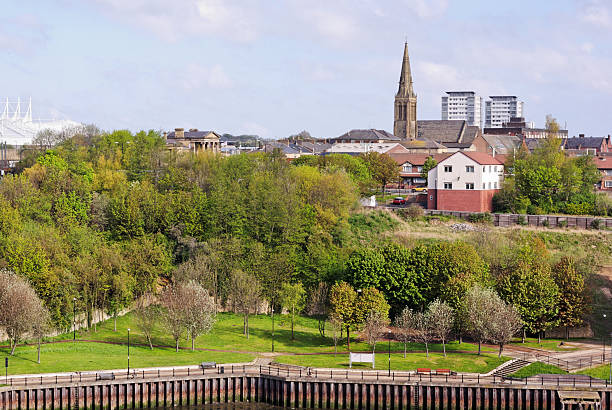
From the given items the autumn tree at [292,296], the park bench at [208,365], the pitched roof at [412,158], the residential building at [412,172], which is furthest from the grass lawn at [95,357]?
the pitched roof at [412,158]

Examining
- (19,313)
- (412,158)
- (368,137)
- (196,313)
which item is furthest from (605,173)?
(19,313)

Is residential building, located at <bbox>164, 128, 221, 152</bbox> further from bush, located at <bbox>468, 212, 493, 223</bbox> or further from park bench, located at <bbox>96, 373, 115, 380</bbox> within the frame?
park bench, located at <bbox>96, 373, 115, 380</bbox>

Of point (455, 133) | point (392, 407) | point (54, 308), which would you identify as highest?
point (455, 133)

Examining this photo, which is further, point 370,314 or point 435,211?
point 435,211

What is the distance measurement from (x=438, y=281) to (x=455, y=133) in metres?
117

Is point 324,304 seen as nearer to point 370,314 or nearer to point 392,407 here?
point 370,314

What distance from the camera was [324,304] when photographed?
8631cm

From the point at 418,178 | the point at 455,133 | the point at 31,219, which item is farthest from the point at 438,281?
the point at 455,133

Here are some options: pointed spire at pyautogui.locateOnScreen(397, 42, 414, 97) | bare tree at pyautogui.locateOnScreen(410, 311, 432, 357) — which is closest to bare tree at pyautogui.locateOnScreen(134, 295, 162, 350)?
bare tree at pyautogui.locateOnScreen(410, 311, 432, 357)

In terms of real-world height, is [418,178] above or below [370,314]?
above

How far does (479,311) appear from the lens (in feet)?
230

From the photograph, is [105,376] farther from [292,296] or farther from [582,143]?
[582,143]

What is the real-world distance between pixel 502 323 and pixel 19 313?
40.5 m

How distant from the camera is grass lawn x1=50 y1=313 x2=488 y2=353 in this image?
241ft
